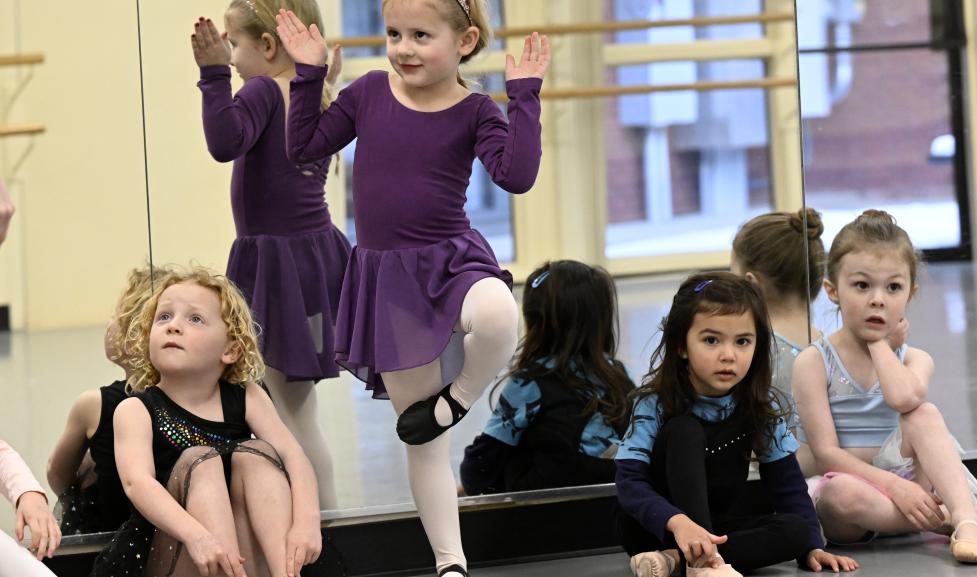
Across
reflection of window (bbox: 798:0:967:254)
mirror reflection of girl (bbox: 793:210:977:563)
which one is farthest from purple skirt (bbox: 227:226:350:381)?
reflection of window (bbox: 798:0:967:254)

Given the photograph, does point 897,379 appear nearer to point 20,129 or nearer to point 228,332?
point 228,332

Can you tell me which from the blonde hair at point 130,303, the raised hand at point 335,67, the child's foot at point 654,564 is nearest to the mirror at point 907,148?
the child's foot at point 654,564

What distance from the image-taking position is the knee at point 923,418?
2.31 m

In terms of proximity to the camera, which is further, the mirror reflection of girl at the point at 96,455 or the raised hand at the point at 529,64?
the mirror reflection of girl at the point at 96,455

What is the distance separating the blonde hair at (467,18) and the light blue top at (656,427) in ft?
2.06

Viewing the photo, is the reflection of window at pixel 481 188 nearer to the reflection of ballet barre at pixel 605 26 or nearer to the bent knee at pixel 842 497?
the reflection of ballet barre at pixel 605 26

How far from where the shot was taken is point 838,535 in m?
2.33

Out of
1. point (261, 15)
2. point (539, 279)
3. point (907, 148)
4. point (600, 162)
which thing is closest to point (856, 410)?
point (539, 279)

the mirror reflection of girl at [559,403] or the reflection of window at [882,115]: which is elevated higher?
the reflection of window at [882,115]

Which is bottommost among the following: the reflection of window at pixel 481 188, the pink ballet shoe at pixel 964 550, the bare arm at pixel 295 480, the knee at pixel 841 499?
the pink ballet shoe at pixel 964 550

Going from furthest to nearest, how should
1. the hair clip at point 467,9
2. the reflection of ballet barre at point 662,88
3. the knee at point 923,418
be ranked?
the reflection of ballet barre at point 662,88, the knee at point 923,418, the hair clip at point 467,9

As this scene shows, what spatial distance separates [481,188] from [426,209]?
0.81 metres

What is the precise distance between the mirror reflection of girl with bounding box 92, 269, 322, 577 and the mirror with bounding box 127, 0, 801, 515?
261mm

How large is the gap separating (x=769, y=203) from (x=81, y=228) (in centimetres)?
195
